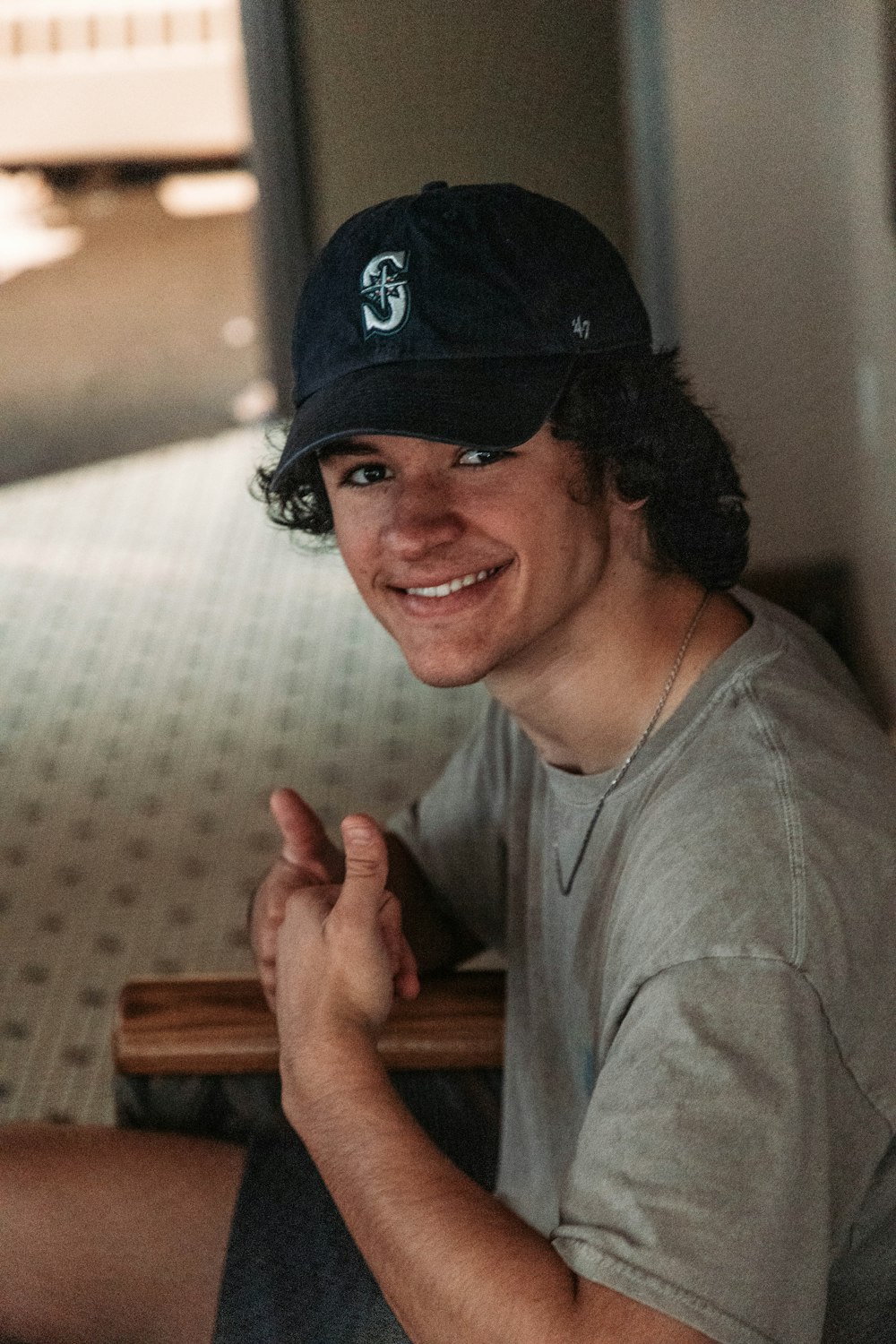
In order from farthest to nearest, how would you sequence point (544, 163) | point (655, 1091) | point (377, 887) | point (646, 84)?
point (544, 163), point (646, 84), point (377, 887), point (655, 1091)

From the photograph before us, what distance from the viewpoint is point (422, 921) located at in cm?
154

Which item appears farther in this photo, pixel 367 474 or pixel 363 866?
pixel 367 474

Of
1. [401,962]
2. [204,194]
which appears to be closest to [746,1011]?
[401,962]

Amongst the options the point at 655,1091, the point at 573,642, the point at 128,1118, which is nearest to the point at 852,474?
the point at 573,642

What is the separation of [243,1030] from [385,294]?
0.68 m

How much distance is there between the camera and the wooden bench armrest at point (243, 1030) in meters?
1.41

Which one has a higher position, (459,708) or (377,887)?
(377,887)

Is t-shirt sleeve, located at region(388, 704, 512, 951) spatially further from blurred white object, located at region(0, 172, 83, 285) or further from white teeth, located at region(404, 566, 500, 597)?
blurred white object, located at region(0, 172, 83, 285)

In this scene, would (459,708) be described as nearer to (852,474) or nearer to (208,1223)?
(852,474)

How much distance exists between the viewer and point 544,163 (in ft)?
12.1

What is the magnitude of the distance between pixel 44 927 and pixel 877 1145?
210 centimetres

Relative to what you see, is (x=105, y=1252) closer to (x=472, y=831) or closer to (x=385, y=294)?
(x=472, y=831)

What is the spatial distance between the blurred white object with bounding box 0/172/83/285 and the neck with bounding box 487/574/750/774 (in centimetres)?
651

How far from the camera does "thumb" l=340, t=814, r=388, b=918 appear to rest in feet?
3.70
